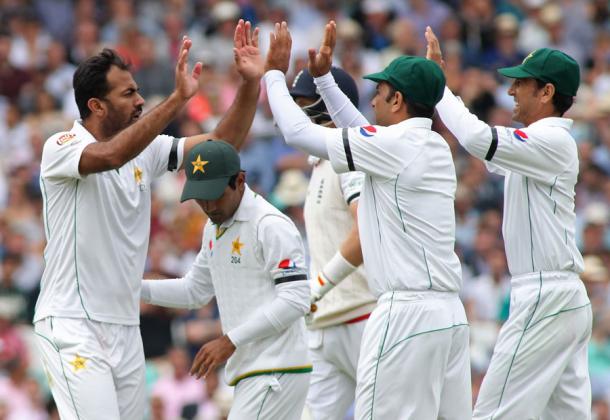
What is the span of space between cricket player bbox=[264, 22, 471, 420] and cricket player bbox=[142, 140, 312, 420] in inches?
16.2

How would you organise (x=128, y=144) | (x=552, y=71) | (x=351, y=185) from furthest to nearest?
1. (x=351, y=185)
2. (x=552, y=71)
3. (x=128, y=144)

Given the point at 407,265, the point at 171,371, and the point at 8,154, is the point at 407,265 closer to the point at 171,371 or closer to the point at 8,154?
the point at 171,371

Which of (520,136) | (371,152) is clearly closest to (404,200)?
(371,152)

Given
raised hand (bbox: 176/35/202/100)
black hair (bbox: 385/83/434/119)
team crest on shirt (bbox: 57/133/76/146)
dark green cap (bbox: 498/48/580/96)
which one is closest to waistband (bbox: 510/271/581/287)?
dark green cap (bbox: 498/48/580/96)

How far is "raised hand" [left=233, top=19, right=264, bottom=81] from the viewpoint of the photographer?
7.82 metres

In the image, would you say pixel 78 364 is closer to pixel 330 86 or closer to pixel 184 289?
pixel 184 289

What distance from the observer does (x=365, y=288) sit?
8758 millimetres

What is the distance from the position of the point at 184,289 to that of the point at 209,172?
3.09 feet

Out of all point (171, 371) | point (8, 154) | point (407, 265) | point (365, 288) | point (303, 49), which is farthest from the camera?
point (303, 49)

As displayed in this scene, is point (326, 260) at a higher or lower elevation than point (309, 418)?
higher

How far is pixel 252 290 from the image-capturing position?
768 cm

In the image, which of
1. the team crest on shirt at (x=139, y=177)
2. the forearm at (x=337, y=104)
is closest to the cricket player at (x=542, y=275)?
the forearm at (x=337, y=104)

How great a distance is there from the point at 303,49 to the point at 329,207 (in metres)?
8.56

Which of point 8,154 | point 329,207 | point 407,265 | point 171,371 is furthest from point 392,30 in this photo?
point 407,265
